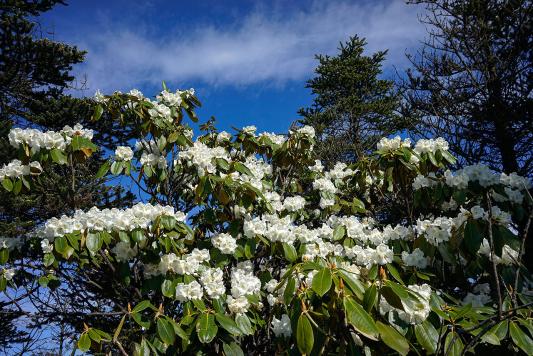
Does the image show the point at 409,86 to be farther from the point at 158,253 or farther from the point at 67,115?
the point at 158,253

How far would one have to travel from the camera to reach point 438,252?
2.43 metres

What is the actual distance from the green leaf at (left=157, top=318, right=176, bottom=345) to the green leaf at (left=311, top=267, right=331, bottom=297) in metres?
0.87

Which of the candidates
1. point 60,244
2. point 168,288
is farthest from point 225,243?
point 60,244

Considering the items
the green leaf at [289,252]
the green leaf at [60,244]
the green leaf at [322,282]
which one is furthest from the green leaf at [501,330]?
the green leaf at [60,244]

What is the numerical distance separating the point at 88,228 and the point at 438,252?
1.92 metres

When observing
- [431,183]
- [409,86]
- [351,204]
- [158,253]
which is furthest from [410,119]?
[158,253]

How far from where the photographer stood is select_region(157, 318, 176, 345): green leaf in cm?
198

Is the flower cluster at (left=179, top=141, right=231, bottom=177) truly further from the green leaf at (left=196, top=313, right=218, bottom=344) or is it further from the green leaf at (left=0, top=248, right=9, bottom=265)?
the green leaf at (left=0, top=248, right=9, bottom=265)

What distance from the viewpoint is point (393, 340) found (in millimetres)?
1444

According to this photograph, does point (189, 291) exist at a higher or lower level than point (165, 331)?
higher

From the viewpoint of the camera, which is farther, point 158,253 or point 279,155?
point 279,155

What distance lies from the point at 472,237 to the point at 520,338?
24.0 inches

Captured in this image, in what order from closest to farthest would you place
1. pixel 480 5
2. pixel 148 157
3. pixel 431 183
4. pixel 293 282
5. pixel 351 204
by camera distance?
pixel 293 282 → pixel 431 183 → pixel 148 157 → pixel 351 204 → pixel 480 5

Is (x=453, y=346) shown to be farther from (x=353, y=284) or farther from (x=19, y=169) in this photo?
(x=19, y=169)
